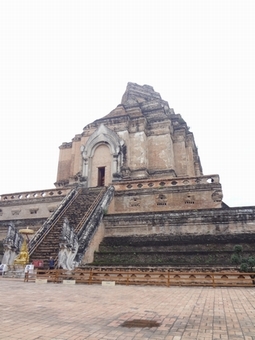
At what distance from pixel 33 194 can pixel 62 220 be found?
592cm

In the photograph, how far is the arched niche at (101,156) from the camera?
24.0 m

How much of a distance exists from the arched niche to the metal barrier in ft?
41.8

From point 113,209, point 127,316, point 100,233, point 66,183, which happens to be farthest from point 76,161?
point 127,316

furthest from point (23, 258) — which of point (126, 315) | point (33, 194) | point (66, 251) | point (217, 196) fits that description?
point (217, 196)

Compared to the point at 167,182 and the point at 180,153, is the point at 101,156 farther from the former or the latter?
the point at 167,182

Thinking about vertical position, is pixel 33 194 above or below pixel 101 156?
below

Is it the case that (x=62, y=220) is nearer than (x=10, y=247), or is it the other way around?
(x=10, y=247)

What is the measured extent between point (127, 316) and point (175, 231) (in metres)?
9.31

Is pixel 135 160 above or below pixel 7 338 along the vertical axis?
above

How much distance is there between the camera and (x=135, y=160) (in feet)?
79.8

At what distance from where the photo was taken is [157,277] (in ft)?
34.5

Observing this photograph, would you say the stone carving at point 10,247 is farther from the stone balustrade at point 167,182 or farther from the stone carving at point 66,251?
the stone balustrade at point 167,182

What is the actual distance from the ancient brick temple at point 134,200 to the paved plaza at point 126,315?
15.9 feet

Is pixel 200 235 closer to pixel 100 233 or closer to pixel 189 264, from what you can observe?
pixel 189 264
